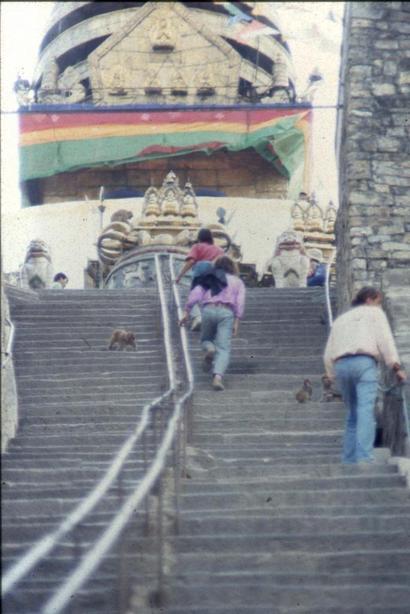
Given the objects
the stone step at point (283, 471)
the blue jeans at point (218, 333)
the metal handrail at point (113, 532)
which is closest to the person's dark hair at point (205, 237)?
the blue jeans at point (218, 333)

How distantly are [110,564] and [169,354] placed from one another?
161 inches

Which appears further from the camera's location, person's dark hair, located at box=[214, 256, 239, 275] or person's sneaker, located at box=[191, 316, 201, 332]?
person's sneaker, located at box=[191, 316, 201, 332]

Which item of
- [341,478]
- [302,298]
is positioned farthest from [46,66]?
[341,478]

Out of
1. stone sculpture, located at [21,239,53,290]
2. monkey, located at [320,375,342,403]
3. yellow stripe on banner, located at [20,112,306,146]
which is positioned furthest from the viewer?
yellow stripe on banner, located at [20,112,306,146]

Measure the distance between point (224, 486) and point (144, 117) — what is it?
23582 mm

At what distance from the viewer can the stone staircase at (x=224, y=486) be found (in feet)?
20.7

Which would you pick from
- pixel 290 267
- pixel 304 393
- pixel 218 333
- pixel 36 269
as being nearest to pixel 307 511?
pixel 304 393

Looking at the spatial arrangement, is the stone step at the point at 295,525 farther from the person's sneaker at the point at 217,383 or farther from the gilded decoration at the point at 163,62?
the gilded decoration at the point at 163,62

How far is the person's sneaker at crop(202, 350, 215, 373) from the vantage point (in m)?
11.3

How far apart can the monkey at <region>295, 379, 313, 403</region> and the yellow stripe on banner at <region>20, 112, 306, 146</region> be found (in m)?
18.9

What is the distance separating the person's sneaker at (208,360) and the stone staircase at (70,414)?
41cm

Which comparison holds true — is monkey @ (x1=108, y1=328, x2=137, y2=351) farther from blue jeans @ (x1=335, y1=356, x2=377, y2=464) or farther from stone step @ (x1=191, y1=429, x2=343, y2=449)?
blue jeans @ (x1=335, y1=356, x2=377, y2=464)

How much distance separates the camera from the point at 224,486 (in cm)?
769

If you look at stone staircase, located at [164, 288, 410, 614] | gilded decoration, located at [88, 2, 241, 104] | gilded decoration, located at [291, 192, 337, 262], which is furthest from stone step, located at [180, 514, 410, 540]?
gilded decoration, located at [88, 2, 241, 104]
